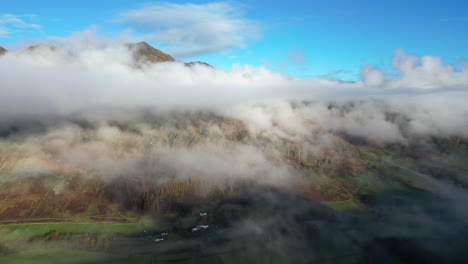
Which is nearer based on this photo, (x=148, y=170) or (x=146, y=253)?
(x=146, y=253)

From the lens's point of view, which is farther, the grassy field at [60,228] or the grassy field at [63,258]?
the grassy field at [60,228]

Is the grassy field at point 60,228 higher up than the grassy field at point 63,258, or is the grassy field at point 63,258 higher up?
the grassy field at point 63,258

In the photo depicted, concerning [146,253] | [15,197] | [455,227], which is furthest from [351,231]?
[15,197]

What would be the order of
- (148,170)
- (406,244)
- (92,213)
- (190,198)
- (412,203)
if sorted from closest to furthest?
(406,244) < (92,213) < (412,203) < (190,198) < (148,170)

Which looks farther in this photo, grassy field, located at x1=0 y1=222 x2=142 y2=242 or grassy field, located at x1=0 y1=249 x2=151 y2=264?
grassy field, located at x1=0 y1=222 x2=142 y2=242

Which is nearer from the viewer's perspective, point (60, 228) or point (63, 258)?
point (63, 258)

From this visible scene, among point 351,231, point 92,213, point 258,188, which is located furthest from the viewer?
point 258,188

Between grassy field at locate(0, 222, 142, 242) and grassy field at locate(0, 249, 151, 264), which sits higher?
grassy field at locate(0, 249, 151, 264)

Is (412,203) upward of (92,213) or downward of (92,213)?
upward

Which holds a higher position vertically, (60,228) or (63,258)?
(63,258)

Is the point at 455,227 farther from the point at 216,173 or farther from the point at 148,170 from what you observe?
the point at 148,170
